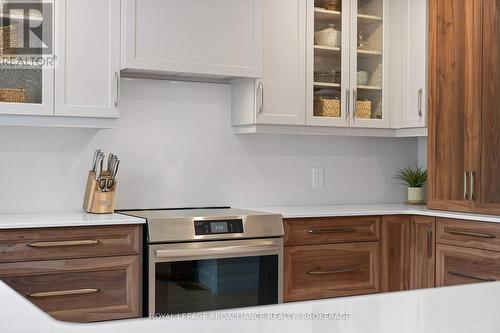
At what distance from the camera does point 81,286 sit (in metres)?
3.02

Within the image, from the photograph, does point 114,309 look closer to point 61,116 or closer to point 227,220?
point 227,220

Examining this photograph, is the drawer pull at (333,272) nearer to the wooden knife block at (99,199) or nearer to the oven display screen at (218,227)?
the oven display screen at (218,227)

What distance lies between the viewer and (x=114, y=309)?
308 cm

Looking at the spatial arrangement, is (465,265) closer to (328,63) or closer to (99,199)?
(328,63)

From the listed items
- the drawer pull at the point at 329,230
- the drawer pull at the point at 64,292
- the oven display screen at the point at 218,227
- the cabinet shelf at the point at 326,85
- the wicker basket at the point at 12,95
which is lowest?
the drawer pull at the point at 64,292

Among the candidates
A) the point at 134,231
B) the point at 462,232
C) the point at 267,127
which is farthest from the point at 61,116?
the point at 462,232

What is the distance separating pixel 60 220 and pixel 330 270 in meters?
1.53

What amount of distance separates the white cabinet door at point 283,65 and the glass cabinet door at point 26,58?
1.19 meters

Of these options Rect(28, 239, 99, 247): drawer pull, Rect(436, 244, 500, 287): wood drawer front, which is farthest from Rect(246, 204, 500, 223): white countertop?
Rect(28, 239, 99, 247): drawer pull

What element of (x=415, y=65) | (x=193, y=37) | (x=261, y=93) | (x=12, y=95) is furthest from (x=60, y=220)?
(x=415, y=65)

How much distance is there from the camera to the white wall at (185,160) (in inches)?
137

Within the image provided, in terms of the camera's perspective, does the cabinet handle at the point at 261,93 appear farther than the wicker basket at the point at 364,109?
No

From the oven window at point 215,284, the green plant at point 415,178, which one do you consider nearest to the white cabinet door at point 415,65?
the green plant at point 415,178

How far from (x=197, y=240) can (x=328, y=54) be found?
1505 millimetres
